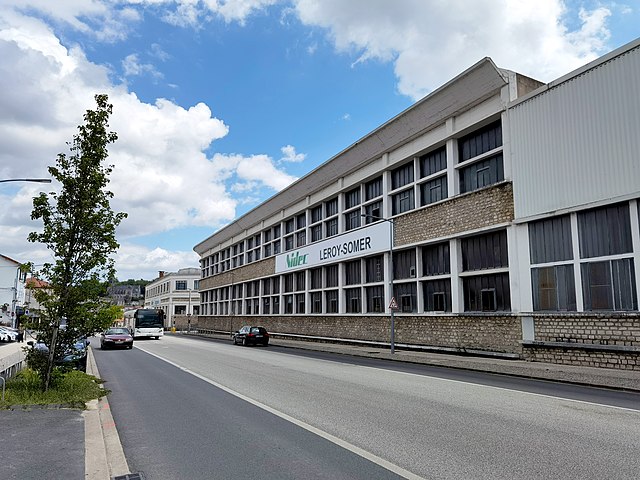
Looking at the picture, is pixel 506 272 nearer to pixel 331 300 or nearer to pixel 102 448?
pixel 331 300

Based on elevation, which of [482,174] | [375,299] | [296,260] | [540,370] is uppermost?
[482,174]

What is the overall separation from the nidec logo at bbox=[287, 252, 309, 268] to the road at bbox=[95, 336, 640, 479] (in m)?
25.7

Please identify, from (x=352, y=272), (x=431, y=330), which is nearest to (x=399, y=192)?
(x=352, y=272)

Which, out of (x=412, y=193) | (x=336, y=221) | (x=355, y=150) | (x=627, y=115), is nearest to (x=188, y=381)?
(x=627, y=115)

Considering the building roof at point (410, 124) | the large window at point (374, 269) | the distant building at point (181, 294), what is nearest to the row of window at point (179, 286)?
the distant building at point (181, 294)

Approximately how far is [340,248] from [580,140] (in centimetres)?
1826

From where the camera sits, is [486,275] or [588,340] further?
[486,275]

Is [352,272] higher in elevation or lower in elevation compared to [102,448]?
higher

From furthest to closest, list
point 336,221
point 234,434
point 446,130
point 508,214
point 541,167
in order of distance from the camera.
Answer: point 336,221
point 446,130
point 508,214
point 541,167
point 234,434

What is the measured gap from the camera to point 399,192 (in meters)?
28.5

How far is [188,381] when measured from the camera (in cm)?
1365

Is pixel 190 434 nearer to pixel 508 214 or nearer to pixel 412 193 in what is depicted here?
pixel 508 214

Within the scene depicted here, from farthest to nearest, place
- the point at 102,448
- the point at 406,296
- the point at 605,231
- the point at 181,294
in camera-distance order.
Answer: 1. the point at 181,294
2. the point at 406,296
3. the point at 605,231
4. the point at 102,448

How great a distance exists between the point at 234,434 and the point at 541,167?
15.7m
